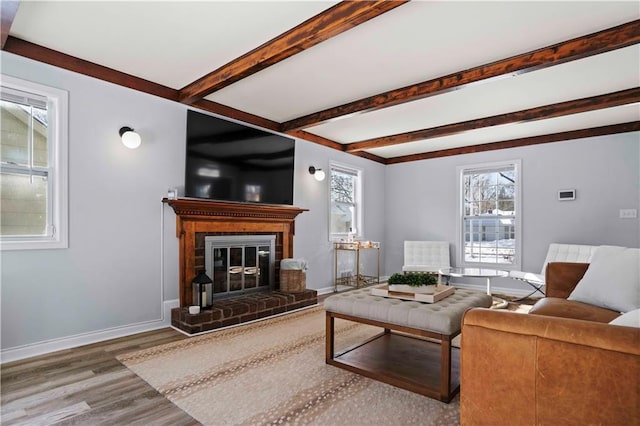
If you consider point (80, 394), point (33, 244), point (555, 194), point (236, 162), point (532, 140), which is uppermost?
point (532, 140)

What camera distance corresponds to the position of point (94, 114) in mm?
3125

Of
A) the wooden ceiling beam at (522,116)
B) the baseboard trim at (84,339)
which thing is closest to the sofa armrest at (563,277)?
the wooden ceiling beam at (522,116)

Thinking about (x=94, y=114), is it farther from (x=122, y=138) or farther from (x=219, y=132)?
(x=219, y=132)

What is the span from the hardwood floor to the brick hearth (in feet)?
2.03

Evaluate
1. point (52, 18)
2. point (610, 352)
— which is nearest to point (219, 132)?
point (52, 18)

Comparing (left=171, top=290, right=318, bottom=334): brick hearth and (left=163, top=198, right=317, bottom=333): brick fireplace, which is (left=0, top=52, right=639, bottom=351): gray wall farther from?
(left=171, top=290, right=318, bottom=334): brick hearth

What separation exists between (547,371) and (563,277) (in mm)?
2188

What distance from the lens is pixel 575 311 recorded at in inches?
92.7

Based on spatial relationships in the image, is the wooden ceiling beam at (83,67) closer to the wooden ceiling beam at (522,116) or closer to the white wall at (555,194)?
the wooden ceiling beam at (522,116)

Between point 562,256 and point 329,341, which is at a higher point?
point 562,256

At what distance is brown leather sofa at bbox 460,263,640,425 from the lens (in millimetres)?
1101

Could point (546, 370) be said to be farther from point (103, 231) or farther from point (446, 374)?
point (103, 231)

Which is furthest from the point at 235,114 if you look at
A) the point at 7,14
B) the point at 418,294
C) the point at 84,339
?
the point at 418,294

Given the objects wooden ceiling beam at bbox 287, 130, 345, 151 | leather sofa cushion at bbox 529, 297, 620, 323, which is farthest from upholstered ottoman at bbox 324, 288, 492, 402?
wooden ceiling beam at bbox 287, 130, 345, 151
